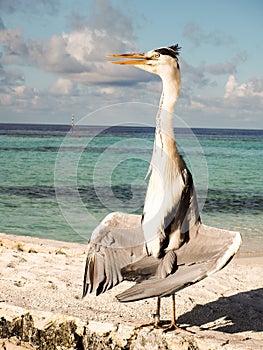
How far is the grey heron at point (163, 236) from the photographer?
351 cm

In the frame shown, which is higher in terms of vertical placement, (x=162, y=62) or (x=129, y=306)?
(x=162, y=62)

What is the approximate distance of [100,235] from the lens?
12.3 ft

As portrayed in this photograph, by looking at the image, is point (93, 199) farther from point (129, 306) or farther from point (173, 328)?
point (173, 328)

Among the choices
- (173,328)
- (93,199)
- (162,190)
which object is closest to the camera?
(162,190)

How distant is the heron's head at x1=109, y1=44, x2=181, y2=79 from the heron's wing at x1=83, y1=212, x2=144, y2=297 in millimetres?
1082

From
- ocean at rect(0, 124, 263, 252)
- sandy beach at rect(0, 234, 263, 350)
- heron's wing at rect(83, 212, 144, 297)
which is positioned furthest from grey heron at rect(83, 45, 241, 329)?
ocean at rect(0, 124, 263, 252)

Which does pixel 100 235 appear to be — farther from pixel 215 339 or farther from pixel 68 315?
pixel 215 339

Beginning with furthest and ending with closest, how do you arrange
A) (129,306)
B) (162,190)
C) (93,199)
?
(93,199), (129,306), (162,190)

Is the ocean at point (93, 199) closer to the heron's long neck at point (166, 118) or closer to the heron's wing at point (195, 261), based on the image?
the heron's long neck at point (166, 118)

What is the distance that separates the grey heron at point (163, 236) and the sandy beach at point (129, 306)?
10.2 inches

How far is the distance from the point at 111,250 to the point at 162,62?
4.61 ft

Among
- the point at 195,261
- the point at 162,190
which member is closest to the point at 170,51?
the point at 162,190

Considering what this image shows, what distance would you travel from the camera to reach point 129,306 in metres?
4.42

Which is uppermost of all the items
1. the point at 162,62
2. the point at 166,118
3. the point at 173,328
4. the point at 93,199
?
the point at 162,62
